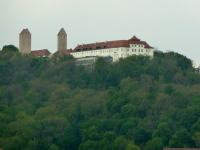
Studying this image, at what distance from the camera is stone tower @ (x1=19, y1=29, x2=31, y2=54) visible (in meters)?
121

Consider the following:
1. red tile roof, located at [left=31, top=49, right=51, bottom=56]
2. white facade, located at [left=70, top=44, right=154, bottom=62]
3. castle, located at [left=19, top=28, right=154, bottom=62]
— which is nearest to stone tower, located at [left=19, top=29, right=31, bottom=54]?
red tile roof, located at [left=31, top=49, right=51, bottom=56]

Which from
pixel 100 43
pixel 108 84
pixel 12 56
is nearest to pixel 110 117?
pixel 108 84

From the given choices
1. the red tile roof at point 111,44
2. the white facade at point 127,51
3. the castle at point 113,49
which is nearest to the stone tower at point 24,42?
the castle at point 113,49

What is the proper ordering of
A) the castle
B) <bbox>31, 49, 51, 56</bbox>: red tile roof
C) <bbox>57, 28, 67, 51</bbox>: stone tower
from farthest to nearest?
<bbox>57, 28, 67, 51</bbox>: stone tower → <bbox>31, 49, 51, 56</bbox>: red tile roof → the castle

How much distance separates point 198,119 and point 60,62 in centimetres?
3422

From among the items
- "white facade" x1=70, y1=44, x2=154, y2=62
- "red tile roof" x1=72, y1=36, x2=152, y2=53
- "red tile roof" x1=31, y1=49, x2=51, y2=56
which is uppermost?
"red tile roof" x1=72, y1=36, x2=152, y2=53

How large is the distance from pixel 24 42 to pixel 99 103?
1176 inches

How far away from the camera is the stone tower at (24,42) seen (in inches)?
4764

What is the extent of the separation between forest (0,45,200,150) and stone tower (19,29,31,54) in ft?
4.65

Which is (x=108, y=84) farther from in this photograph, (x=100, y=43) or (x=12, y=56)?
(x=12, y=56)

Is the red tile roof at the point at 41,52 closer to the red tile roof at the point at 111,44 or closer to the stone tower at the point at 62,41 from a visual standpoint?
the stone tower at the point at 62,41

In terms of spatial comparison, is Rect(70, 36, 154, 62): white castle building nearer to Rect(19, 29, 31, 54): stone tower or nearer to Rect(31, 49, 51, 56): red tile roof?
Rect(31, 49, 51, 56): red tile roof

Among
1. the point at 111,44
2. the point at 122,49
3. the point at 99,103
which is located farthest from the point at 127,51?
the point at 99,103

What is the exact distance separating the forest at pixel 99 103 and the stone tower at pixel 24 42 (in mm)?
1417
